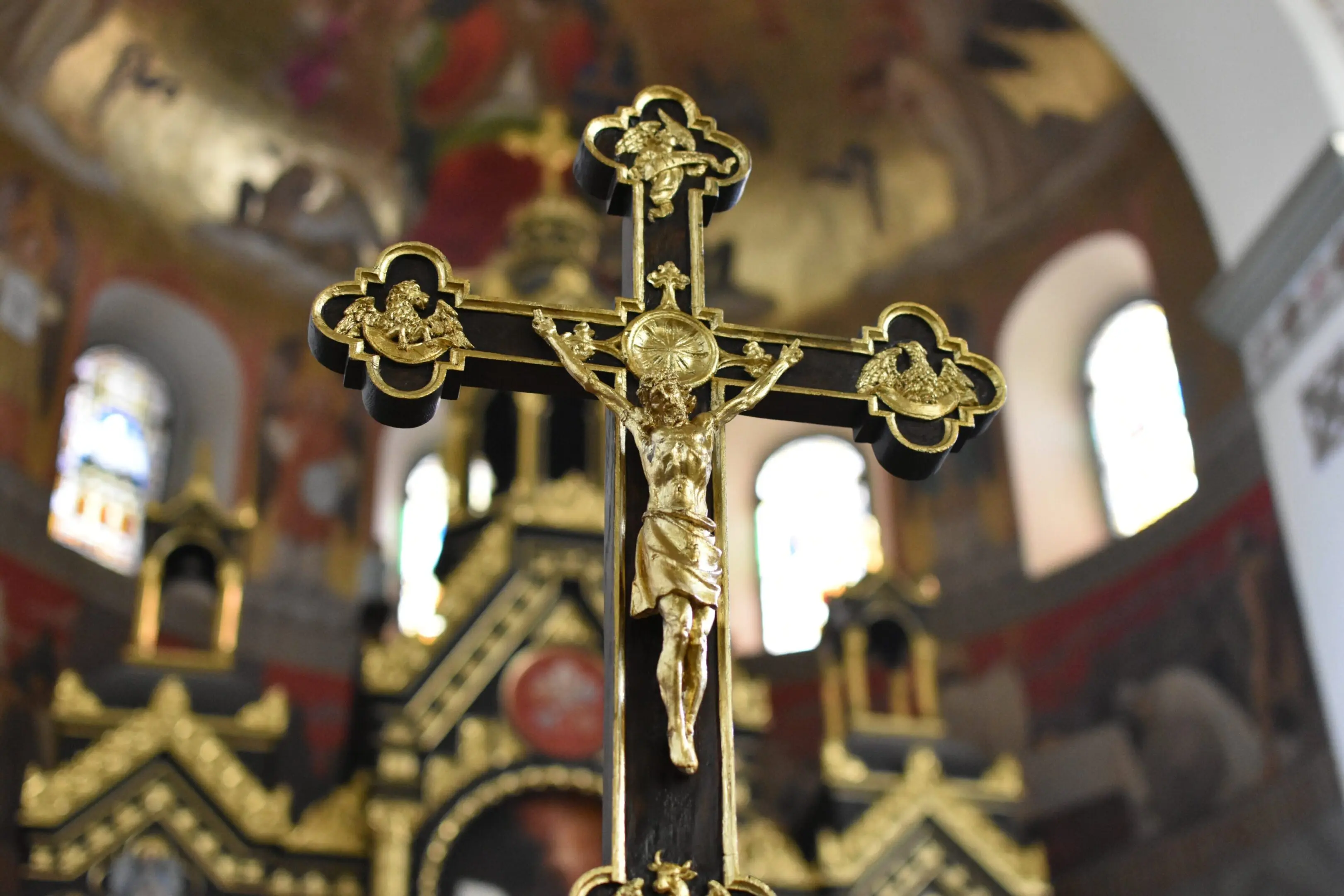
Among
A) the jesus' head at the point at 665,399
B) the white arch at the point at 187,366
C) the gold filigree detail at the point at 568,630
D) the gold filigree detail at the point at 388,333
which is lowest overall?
the jesus' head at the point at 665,399

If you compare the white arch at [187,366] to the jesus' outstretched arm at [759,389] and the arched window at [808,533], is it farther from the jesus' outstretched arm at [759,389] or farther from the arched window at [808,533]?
the jesus' outstretched arm at [759,389]

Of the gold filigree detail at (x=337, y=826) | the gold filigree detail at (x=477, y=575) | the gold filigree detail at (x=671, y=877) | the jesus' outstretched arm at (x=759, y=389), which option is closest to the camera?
the gold filigree detail at (x=671, y=877)

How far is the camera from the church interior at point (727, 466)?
8.96 meters

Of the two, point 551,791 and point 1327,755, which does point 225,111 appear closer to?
point 551,791

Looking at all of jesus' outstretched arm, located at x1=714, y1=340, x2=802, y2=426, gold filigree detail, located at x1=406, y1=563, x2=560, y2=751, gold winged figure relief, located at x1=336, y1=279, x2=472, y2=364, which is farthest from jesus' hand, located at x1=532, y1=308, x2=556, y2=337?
gold filigree detail, located at x1=406, y1=563, x2=560, y2=751

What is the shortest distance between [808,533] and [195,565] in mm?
5167

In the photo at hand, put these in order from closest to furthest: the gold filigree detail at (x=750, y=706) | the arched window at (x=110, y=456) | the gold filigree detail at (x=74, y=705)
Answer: the gold filigree detail at (x=74, y=705) → the gold filigree detail at (x=750, y=706) → the arched window at (x=110, y=456)

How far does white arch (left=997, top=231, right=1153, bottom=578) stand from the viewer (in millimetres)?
11992

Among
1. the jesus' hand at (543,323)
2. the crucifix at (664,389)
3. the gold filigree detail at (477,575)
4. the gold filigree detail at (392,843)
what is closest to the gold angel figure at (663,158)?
the crucifix at (664,389)

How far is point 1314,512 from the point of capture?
28.4 feet

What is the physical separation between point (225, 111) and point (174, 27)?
2.55 ft

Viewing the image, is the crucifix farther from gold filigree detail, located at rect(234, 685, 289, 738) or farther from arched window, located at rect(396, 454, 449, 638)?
arched window, located at rect(396, 454, 449, 638)

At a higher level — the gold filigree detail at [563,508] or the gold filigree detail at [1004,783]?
the gold filigree detail at [563,508]

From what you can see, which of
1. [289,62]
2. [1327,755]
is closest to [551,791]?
[1327,755]
